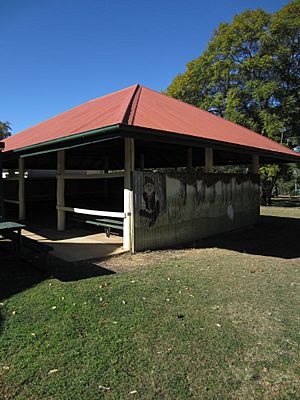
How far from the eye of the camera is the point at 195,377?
2.54 metres

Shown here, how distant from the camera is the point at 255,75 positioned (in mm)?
24188

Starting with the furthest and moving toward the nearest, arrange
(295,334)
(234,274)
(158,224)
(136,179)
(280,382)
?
(158,224)
(136,179)
(234,274)
(295,334)
(280,382)

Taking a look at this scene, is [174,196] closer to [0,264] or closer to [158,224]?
[158,224]

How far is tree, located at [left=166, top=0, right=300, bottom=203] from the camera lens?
2228 centimetres

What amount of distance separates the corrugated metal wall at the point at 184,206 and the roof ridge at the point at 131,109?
1.21m

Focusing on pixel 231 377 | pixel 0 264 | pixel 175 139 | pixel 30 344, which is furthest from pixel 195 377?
pixel 175 139

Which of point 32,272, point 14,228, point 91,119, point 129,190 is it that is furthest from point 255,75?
point 32,272

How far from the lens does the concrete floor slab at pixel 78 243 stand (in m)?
6.78

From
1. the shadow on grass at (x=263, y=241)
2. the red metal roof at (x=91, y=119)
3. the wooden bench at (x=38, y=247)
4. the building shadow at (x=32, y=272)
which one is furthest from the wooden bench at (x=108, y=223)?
the red metal roof at (x=91, y=119)

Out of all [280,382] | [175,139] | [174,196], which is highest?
[175,139]

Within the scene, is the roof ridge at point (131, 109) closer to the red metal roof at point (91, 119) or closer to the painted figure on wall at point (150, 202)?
the red metal roof at point (91, 119)

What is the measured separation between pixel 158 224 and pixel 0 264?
354 centimetres

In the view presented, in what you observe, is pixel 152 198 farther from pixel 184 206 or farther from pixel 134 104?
pixel 134 104

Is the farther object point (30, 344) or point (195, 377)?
point (30, 344)
